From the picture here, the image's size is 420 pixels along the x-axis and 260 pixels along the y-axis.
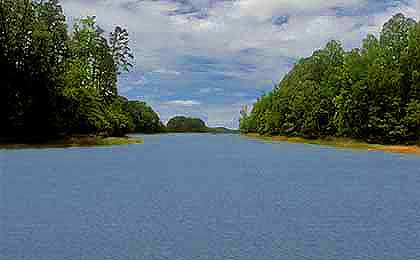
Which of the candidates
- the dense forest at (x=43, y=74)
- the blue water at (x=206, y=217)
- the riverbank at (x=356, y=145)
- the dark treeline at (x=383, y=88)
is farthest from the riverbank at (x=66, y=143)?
the dark treeline at (x=383, y=88)

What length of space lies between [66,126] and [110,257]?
53517 mm

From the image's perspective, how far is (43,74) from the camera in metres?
56.3

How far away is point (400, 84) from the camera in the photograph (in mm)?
66438

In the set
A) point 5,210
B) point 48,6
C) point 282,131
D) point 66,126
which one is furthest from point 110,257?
point 282,131

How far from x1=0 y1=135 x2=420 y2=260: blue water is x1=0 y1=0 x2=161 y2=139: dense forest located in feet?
93.1

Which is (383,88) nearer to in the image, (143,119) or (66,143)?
(66,143)

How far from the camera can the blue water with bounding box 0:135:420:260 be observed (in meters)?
11.5

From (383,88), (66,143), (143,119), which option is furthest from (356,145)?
(143,119)

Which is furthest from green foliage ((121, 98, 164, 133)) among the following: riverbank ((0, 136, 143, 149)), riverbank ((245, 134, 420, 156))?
riverbank ((0, 136, 143, 149))

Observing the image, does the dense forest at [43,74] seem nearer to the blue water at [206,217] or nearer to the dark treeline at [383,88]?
the blue water at [206,217]

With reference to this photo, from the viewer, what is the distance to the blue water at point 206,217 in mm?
11547

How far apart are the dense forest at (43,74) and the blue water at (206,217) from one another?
93.1 feet

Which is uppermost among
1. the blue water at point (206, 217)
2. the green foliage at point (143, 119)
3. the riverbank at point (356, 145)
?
the green foliage at point (143, 119)

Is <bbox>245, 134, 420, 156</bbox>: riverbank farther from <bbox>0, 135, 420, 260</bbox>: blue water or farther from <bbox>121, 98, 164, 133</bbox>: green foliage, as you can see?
<bbox>121, 98, 164, 133</bbox>: green foliage
